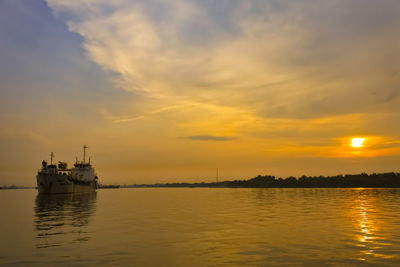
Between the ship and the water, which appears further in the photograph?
the ship

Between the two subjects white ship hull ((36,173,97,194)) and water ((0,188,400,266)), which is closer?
water ((0,188,400,266))

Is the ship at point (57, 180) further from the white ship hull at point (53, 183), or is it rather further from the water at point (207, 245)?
the water at point (207, 245)

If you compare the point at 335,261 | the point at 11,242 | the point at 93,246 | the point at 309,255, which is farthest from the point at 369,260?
the point at 11,242

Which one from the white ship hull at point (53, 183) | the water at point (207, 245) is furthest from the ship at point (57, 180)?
the water at point (207, 245)

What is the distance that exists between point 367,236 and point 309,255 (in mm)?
8386

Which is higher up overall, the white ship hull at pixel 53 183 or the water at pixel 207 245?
the white ship hull at pixel 53 183

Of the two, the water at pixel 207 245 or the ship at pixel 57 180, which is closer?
the water at pixel 207 245

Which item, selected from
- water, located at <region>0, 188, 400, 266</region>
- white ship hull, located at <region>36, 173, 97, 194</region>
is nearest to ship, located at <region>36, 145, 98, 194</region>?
white ship hull, located at <region>36, 173, 97, 194</region>

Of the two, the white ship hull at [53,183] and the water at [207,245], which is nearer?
the water at [207,245]

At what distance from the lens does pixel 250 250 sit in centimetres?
1772

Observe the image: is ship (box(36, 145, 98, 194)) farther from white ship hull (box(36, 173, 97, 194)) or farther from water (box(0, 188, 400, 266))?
water (box(0, 188, 400, 266))

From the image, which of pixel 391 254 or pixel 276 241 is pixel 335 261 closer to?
pixel 391 254

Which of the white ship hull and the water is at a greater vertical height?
the white ship hull

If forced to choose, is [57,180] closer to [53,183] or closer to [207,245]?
[53,183]
